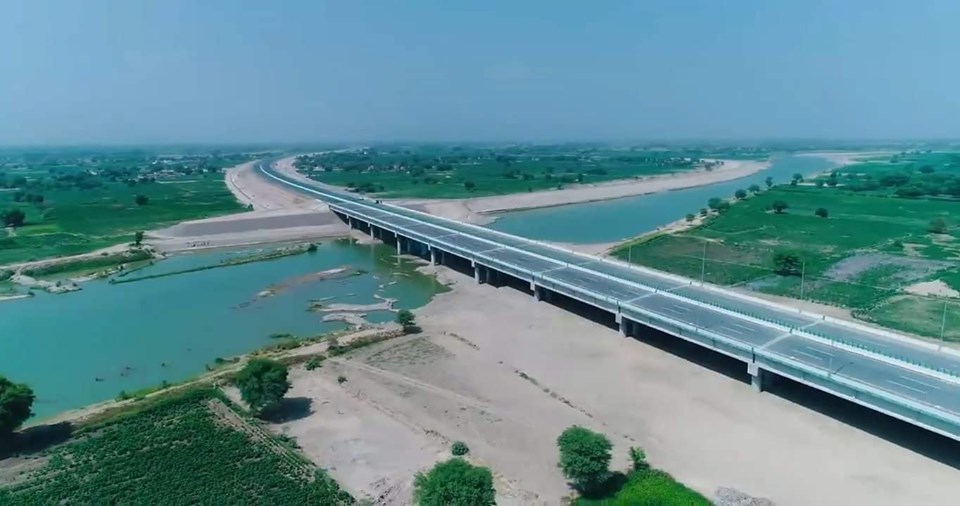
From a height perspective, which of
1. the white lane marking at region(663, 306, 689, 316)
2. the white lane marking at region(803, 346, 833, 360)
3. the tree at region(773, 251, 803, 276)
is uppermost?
the white lane marking at region(663, 306, 689, 316)

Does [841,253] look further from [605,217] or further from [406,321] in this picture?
[406,321]

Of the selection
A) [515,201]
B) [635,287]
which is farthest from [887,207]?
[635,287]

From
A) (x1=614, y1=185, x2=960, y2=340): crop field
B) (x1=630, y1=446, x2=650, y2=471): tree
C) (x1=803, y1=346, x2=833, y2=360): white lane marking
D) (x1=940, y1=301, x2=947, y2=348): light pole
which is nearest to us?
(x1=630, y1=446, x2=650, y2=471): tree

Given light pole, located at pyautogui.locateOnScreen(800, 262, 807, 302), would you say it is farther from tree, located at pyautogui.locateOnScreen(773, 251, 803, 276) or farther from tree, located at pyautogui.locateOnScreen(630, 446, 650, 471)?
tree, located at pyautogui.locateOnScreen(630, 446, 650, 471)

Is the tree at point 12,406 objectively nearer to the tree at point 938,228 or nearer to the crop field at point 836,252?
the crop field at point 836,252

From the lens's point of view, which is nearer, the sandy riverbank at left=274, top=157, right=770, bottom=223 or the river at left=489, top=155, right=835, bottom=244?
the river at left=489, top=155, right=835, bottom=244

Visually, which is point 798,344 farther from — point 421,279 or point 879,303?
point 421,279

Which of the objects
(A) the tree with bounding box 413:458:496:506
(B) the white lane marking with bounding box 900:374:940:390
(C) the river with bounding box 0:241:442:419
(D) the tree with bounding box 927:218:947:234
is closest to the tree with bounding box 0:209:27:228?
(C) the river with bounding box 0:241:442:419
